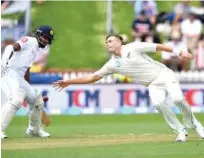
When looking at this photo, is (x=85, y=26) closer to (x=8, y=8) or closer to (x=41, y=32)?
(x=8, y=8)

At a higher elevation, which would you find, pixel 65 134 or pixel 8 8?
pixel 8 8

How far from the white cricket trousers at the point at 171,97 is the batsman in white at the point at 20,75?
1720 mm

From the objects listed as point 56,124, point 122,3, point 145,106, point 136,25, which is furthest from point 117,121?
point 122,3

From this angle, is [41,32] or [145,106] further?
[145,106]

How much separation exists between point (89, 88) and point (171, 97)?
8.71 meters

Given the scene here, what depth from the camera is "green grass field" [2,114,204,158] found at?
30.4 feet

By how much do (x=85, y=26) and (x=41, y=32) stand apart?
36.0 feet

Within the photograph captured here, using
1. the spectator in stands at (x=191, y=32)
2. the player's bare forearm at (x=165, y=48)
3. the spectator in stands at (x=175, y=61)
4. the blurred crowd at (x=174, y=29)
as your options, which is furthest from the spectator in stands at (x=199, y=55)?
the player's bare forearm at (x=165, y=48)

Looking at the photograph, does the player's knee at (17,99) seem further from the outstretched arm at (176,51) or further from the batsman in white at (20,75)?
the outstretched arm at (176,51)

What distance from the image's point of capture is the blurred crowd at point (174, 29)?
20344mm

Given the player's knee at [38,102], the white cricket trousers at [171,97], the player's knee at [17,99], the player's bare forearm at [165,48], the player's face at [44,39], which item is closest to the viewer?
the player's bare forearm at [165,48]

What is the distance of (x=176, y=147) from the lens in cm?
990

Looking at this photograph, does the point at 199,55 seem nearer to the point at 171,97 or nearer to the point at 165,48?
the point at 171,97

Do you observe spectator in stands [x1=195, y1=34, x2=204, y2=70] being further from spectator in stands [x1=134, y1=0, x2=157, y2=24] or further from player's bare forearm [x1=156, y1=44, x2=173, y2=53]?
player's bare forearm [x1=156, y1=44, x2=173, y2=53]
